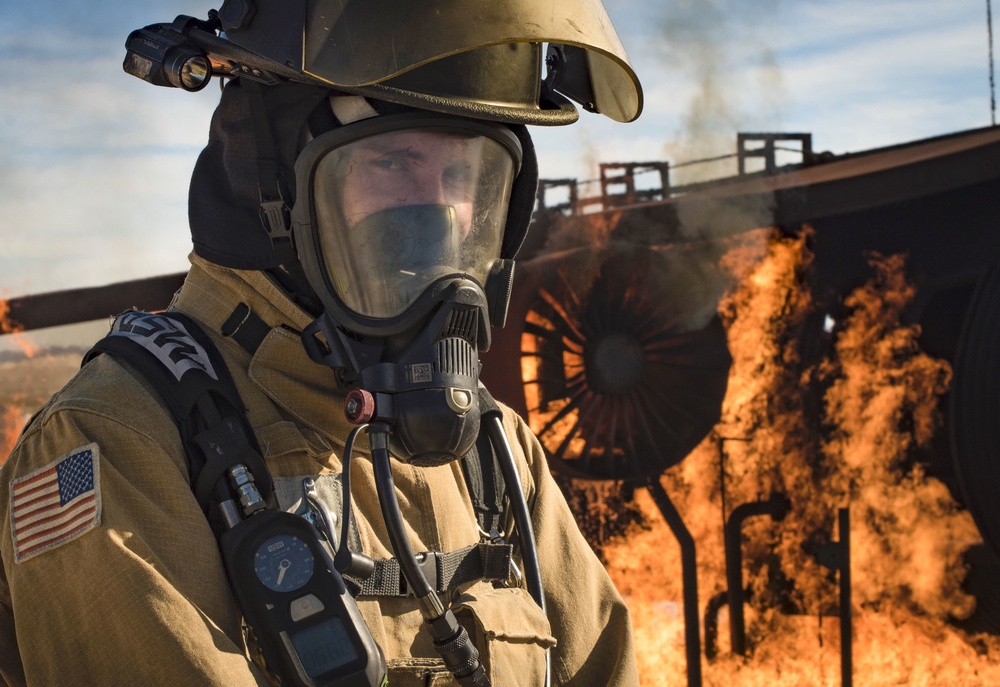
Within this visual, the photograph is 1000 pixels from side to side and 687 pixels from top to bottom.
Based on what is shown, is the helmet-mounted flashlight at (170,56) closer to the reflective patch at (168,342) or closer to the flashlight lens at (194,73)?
the flashlight lens at (194,73)

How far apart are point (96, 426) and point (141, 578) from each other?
271 millimetres

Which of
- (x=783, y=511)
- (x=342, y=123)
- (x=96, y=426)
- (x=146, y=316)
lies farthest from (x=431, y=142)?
(x=783, y=511)

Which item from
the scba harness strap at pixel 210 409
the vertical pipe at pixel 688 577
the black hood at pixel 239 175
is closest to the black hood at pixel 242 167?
the black hood at pixel 239 175

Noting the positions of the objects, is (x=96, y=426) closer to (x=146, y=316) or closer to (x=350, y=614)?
(x=146, y=316)

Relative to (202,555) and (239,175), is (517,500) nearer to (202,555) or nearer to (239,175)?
(202,555)

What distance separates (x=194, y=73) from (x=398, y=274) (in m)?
0.55

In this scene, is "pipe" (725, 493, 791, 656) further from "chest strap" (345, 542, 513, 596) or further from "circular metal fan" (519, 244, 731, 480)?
"chest strap" (345, 542, 513, 596)

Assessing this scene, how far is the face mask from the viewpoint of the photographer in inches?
71.6

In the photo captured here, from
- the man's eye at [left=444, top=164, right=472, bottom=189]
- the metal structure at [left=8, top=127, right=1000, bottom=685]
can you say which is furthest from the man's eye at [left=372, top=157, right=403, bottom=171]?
the metal structure at [left=8, top=127, right=1000, bottom=685]

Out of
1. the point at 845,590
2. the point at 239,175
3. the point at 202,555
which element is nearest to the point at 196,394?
the point at 202,555

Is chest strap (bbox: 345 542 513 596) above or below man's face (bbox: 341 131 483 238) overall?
below

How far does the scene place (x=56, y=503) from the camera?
5.00 feet

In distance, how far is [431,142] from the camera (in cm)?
193

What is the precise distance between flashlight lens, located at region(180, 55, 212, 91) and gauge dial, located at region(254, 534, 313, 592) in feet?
2.92
